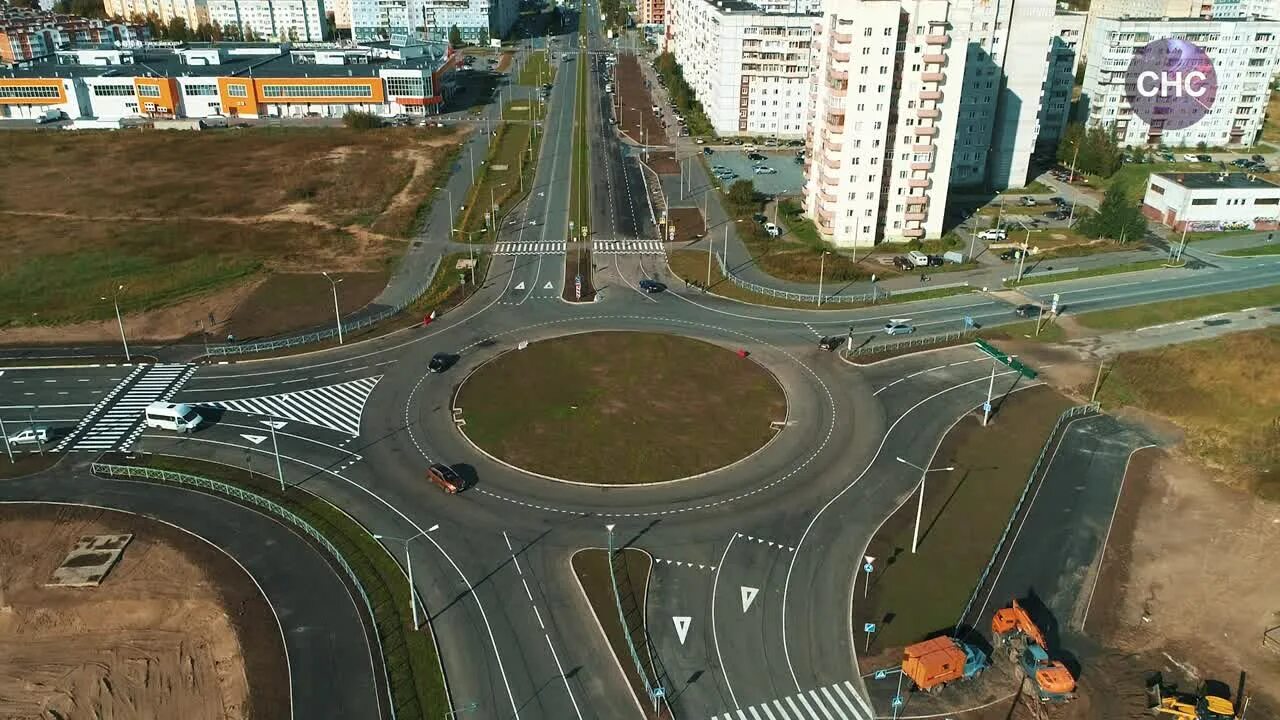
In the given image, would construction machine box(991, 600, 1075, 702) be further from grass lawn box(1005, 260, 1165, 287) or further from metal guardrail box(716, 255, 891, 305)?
grass lawn box(1005, 260, 1165, 287)

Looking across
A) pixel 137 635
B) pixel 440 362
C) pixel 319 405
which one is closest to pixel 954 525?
pixel 440 362

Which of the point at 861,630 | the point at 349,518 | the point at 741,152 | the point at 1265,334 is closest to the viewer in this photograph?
the point at 861,630

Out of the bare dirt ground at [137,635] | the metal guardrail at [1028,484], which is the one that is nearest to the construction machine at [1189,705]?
A: the metal guardrail at [1028,484]

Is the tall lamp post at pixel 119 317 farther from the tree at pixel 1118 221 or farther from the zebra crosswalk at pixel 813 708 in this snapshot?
the tree at pixel 1118 221

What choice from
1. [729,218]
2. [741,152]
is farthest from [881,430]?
[741,152]

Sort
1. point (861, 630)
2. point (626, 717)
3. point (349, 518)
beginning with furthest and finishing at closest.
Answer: point (349, 518) → point (861, 630) → point (626, 717)

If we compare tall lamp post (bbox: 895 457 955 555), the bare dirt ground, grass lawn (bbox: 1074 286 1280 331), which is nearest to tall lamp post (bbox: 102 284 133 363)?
the bare dirt ground

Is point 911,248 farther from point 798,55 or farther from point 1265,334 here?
point 798,55
